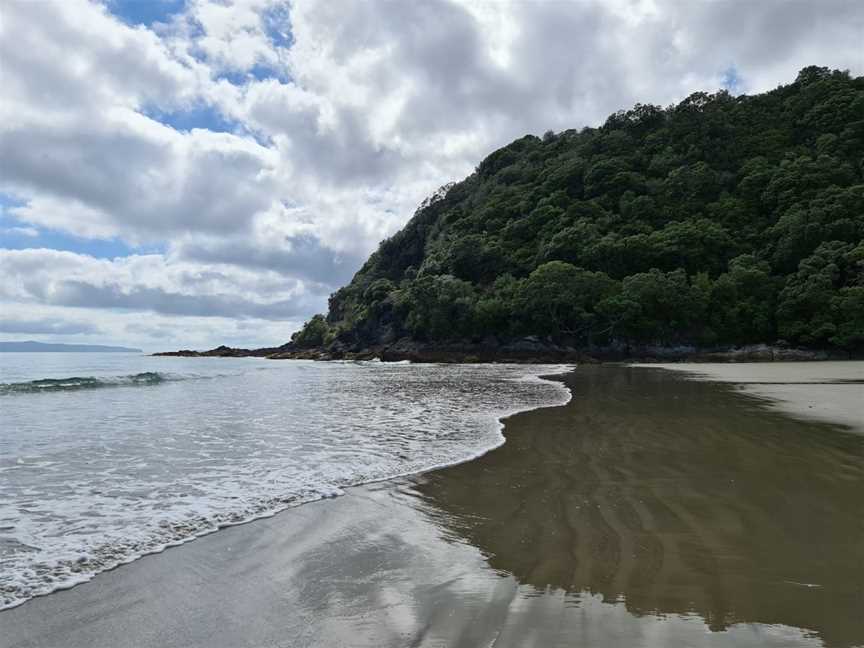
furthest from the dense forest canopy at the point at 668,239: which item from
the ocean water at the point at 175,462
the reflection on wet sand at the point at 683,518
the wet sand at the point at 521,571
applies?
the wet sand at the point at 521,571

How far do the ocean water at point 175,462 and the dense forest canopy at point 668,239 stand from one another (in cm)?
5622

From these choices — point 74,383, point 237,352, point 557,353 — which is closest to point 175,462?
point 74,383

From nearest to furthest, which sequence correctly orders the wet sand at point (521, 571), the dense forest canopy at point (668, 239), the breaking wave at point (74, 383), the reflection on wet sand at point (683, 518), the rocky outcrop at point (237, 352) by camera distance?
the wet sand at point (521, 571) → the reflection on wet sand at point (683, 518) → the breaking wave at point (74, 383) → the dense forest canopy at point (668, 239) → the rocky outcrop at point (237, 352)

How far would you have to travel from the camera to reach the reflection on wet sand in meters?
3.46

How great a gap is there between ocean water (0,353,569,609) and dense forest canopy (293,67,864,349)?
5622 centimetres

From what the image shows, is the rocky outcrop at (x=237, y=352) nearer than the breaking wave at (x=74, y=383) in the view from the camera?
No

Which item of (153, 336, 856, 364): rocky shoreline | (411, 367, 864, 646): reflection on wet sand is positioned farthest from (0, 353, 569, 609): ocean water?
(153, 336, 856, 364): rocky shoreline

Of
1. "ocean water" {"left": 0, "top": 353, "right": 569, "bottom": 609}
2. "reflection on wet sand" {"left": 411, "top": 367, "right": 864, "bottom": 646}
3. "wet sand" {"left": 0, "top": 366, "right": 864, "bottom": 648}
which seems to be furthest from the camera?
"ocean water" {"left": 0, "top": 353, "right": 569, "bottom": 609}

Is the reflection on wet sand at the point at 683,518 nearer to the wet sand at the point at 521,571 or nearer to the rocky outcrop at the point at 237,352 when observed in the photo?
the wet sand at the point at 521,571

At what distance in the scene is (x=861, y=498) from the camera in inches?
224

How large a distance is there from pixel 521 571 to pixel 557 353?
66686 millimetres

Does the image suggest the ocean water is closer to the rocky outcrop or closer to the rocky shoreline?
the rocky shoreline

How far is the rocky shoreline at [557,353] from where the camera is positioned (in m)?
57.6

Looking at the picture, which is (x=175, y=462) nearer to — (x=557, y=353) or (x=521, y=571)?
(x=521, y=571)
